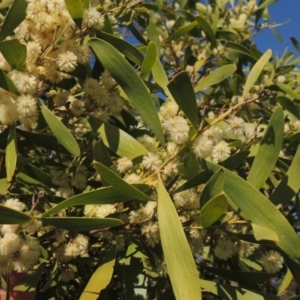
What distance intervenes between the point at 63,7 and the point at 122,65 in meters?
0.17

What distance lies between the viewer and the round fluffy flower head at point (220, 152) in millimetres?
1032

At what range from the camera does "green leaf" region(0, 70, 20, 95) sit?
0.98 metres

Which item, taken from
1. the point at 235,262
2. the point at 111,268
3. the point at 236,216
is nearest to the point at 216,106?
the point at 235,262

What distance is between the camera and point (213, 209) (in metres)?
0.91

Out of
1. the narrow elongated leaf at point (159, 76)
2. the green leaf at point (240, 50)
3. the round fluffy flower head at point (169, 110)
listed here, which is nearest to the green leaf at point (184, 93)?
the round fluffy flower head at point (169, 110)

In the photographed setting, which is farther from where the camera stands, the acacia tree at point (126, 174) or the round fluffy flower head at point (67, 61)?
the round fluffy flower head at point (67, 61)

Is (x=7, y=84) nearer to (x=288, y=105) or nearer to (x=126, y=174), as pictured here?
(x=126, y=174)

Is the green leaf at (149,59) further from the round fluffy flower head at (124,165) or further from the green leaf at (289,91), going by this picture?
the green leaf at (289,91)

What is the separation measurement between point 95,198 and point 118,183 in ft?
0.22

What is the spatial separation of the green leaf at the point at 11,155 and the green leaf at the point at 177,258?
299 mm

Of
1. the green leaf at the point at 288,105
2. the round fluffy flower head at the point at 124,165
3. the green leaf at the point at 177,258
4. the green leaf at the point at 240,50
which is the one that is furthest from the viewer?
the green leaf at the point at 240,50

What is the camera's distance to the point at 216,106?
184cm

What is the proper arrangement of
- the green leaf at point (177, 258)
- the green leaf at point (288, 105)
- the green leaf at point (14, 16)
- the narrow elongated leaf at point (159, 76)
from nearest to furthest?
the green leaf at point (177, 258)
the green leaf at point (14, 16)
the narrow elongated leaf at point (159, 76)
the green leaf at point (288, 105)

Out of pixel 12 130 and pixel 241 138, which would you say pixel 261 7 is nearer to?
pixel 241 138
